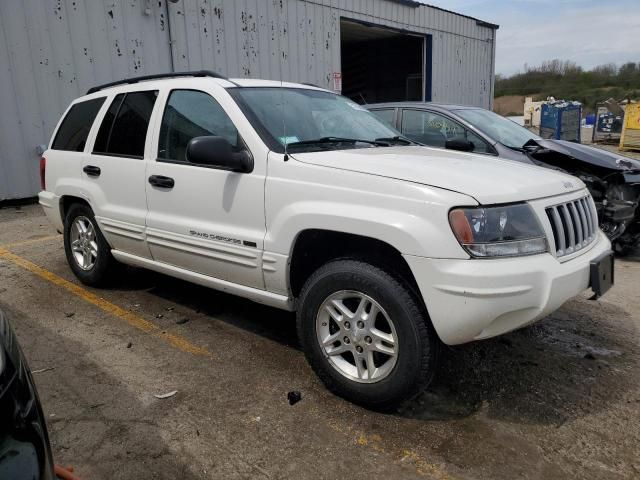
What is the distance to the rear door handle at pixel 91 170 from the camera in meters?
4.34

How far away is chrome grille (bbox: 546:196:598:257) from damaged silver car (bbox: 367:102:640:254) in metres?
2.17

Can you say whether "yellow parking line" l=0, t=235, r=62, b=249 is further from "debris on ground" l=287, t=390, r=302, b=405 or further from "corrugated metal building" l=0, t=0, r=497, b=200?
"debris on ground" l=287, t=390, r=302, b=405

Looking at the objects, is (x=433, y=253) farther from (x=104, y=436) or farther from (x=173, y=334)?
(x=173, y=334)

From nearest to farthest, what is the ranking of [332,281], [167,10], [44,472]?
[44,472] < [332,281] < [167,10]

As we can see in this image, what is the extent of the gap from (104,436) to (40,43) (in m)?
8.26

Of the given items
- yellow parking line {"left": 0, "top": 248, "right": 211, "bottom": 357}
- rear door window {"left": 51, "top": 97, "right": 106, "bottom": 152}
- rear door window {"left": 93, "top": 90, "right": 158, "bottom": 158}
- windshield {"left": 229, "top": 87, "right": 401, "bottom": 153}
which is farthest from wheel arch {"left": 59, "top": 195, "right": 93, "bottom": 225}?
windshield {"left": 229, "top": 87, "right": 401, "bottom": 153}

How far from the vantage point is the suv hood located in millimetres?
2604

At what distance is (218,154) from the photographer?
10.1 ft

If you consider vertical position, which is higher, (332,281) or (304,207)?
(304,207)

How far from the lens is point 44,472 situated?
1.52 metres

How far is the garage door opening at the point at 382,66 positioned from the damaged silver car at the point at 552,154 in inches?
468

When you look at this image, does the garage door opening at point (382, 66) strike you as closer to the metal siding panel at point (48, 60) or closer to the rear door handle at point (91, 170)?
the metal siding panel at point (48, 60)

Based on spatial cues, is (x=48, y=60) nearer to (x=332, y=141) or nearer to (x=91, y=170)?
(x=91, y=170)

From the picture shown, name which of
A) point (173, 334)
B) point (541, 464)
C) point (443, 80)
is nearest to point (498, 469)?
point (541, 464)
